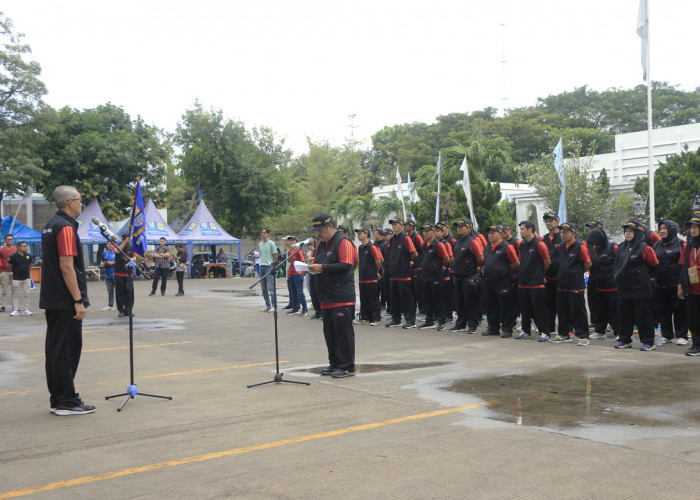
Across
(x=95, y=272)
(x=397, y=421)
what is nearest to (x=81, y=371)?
(x=397, y=421)

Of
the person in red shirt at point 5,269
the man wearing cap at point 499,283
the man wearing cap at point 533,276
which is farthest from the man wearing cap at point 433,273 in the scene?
the person in red shirt at point 5,269

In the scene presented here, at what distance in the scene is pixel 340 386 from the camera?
7340mm

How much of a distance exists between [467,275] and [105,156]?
28.0 m

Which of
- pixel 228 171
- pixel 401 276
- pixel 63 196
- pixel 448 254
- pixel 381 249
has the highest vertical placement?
pixel 228 171

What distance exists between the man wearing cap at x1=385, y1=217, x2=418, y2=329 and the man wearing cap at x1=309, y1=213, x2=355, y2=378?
502cm

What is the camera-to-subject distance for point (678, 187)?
→ 2903 cm

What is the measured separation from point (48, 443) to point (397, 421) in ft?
9.71

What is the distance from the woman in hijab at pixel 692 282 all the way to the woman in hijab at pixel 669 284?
0.78 meters

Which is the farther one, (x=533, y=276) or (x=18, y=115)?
(x=18, y=115)

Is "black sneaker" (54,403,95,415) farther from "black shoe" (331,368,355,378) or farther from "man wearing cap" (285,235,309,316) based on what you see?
"man wearing cap" (285,235,309,316)

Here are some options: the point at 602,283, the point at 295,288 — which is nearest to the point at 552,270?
the point at 602,283

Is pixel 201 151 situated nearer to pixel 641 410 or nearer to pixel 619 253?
pixel 619 253

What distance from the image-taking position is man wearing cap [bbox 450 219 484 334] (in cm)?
1208

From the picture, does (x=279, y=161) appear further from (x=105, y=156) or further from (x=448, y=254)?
(x=448, y=254)
